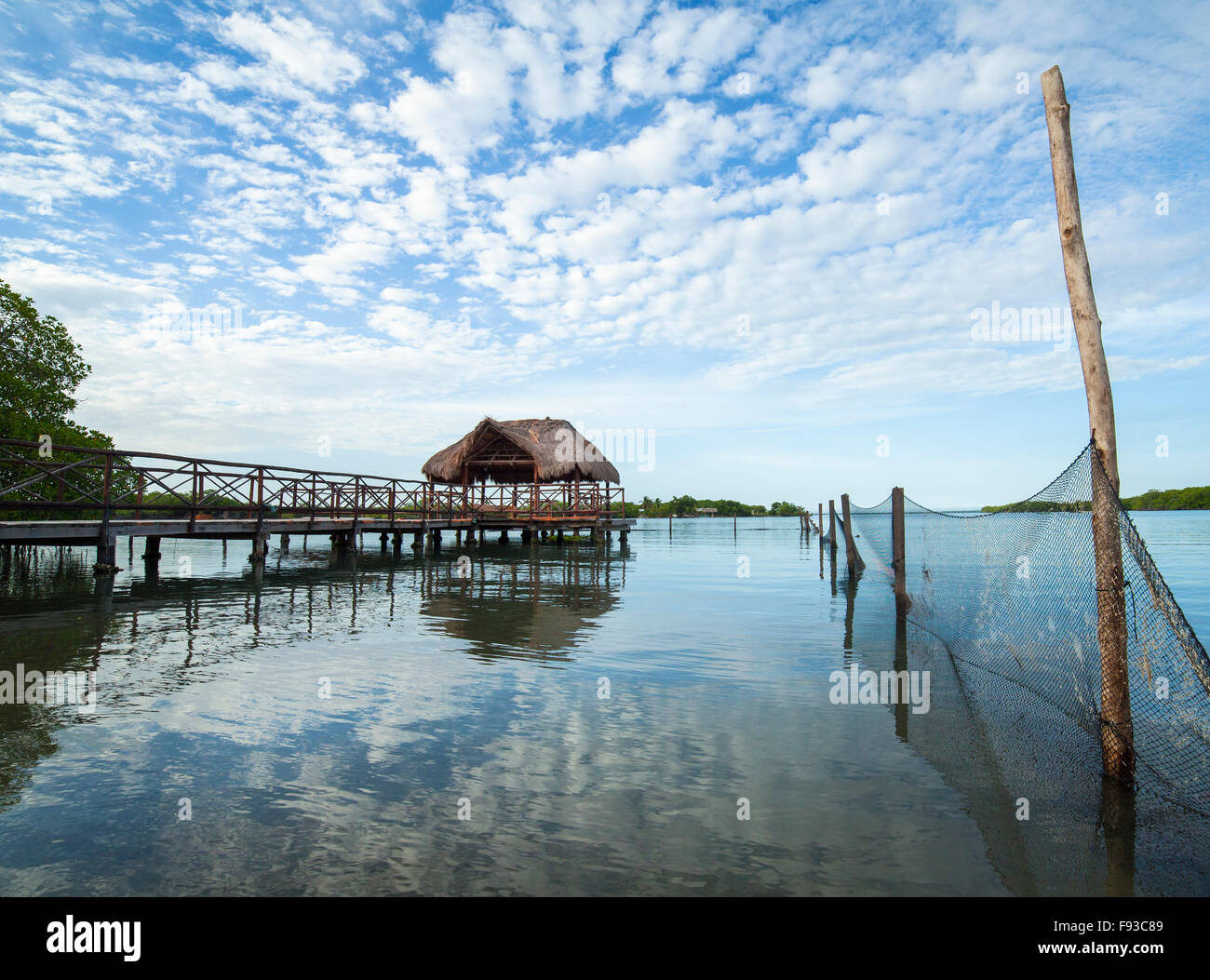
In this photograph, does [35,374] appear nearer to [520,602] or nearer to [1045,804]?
[520,602]

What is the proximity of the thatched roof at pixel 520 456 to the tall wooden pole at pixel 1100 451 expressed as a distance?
27.1 metres

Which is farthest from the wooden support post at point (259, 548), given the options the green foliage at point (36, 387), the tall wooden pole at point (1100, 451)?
the tall wooden pole at point (1100, 451)

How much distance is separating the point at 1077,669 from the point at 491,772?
506cm

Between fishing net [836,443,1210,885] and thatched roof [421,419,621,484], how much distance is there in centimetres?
2424

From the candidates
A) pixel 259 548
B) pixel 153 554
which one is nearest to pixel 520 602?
pixel 259 548

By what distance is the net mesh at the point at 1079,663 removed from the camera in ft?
14.3

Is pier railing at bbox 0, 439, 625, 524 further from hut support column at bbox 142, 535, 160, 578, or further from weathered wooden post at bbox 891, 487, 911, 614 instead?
weathered wooden post at bbox 891, 487, 911, 614

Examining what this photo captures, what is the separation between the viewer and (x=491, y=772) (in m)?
4.56

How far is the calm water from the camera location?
3346 millimetres

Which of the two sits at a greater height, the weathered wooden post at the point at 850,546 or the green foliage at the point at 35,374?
the green foliage at the point at 35,374

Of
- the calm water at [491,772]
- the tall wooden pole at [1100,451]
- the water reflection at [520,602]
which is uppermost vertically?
the tall wooden pole at [1100,451]

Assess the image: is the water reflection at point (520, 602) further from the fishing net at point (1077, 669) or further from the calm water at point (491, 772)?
the fishing net at point (1077, 669)

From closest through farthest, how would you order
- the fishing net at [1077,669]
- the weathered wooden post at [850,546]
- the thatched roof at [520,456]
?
the fishing net at [1077,669]
the weathered wooden post at [850,546]
the thatched roof at [520,456]
